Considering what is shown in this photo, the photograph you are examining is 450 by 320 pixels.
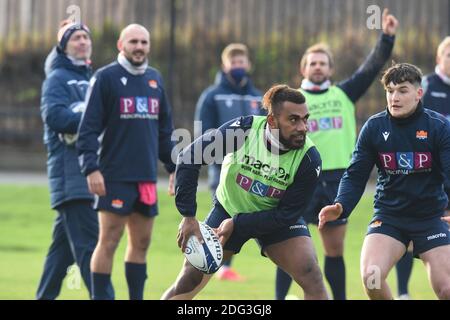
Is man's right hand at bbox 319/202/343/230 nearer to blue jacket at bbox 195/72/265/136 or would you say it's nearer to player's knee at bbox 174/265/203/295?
player's knee at bbox 174/265/203/295

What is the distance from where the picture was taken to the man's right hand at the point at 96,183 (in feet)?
30.3

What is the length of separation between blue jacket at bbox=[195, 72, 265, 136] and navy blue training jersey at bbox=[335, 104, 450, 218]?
15.5ft

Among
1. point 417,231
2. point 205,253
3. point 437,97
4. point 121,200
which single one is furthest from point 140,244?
point 437,97

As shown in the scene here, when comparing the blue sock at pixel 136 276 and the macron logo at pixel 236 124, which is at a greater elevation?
the macron logo at pixel 236 124

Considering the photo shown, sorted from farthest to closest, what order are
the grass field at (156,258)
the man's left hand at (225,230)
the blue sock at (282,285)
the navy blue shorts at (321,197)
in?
the grass field at (156,258), the navy blue shorts at (321,197), the blue sock at (282,285), the man's left hand at (225,230)

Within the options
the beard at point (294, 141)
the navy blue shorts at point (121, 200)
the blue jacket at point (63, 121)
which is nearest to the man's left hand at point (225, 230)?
the beard at point (294, 141)

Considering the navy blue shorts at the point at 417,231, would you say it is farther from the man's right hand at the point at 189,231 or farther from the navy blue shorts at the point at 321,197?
the navy blue shorts at the point at 321,197

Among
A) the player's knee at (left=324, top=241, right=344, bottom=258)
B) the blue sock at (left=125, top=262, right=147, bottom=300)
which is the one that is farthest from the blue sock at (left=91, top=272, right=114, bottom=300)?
the player's knee at (left=324, top=241, right=344, bottom=258)

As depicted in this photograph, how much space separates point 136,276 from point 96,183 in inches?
38.3

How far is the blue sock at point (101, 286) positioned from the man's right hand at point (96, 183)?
0.68 meters

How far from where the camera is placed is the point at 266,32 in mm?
21188

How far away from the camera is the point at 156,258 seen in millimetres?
13984

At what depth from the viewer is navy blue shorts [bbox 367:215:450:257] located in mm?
8320

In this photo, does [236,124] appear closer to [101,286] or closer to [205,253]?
[205,253]
